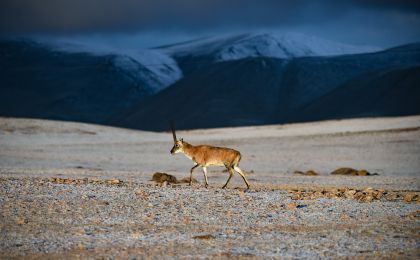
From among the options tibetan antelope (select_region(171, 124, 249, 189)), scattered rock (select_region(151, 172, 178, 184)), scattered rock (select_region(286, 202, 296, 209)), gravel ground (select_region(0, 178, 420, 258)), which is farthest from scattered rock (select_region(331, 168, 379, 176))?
scattered rock (select_region(286, 202, 296, 209))

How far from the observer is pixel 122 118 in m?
192

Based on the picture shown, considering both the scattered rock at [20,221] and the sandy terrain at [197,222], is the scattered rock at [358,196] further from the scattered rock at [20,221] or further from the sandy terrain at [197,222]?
the scattered rock at [20,221]

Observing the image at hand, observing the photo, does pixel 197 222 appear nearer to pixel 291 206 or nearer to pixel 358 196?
pixel 291 206

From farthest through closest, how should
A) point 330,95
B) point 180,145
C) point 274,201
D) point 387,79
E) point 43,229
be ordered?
point 330,95
point 387,79
point 180,145
point 274,201
point 43,229

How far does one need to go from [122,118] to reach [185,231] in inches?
7144

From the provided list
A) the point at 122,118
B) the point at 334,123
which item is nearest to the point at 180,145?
the point at 334,123

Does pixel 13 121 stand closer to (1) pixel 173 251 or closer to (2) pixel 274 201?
(2) pixel 274 201

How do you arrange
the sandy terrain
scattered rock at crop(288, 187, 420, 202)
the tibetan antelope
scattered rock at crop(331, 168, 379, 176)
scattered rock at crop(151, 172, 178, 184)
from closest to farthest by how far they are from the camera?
the sandy terrain < scattered rock at crop(288, 187, 420, 202) < the tibetan antelope < scattered rock at crop(151, 172, 178, 184) < scattered rock at crop(331, 168, 379, 176)

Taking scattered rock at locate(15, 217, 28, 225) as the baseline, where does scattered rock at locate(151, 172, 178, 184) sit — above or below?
above

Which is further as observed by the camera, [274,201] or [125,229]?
[274,201]

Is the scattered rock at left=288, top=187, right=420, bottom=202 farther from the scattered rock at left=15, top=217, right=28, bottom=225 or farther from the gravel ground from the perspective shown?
the scattered rock at left=15, top=217, right=28, bottom=225

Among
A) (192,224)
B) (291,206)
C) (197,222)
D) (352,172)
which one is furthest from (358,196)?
(352,172)

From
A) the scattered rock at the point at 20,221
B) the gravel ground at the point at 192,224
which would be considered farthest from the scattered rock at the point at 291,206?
the scattered rock at the point at 20,221

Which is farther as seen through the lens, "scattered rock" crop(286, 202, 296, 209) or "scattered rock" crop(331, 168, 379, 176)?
"scattered rock" crop(331, 168, 379, 176)
